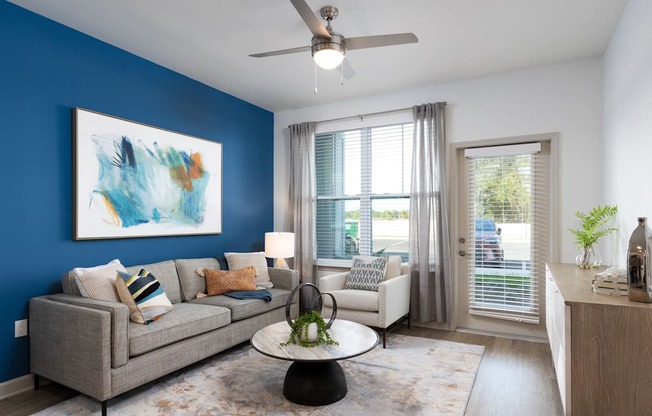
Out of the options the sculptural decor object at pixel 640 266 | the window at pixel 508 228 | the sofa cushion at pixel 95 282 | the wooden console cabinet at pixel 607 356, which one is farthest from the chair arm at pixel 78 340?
the window at pixel 508 228

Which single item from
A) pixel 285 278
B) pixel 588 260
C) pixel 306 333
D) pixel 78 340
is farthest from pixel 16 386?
pixel 588 260

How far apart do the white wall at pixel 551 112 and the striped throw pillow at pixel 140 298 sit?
2849 mm

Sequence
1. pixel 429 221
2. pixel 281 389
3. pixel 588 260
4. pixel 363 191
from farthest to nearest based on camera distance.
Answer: pixel 363 191, pixel 429 221, pixel 588 260, pixel 281 389

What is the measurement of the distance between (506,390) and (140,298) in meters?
2.73

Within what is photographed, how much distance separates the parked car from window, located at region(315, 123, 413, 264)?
784mm

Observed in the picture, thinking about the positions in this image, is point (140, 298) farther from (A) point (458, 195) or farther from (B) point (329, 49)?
(A) point (458, 195)

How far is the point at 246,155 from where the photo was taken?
496 centimetres

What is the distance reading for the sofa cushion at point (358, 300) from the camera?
150 inches

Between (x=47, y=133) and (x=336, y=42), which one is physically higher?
(x=336, y=42)

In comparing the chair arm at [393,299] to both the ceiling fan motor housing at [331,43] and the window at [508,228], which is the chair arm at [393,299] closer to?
the window at [508,228]

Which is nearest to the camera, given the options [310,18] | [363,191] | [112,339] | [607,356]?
[607,356]

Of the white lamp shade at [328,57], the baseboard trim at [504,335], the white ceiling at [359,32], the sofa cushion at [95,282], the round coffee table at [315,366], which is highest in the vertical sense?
the white ceiling at [359,32]

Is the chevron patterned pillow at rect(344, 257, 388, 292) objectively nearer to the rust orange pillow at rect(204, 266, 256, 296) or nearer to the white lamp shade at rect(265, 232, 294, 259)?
the white lamp shade at rect(265, 232, 294, 259)

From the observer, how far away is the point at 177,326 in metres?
2.91
